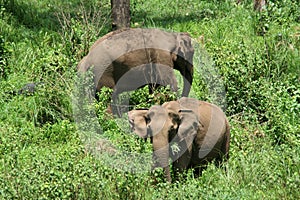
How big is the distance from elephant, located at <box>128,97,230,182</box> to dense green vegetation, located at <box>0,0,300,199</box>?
0.15 metres

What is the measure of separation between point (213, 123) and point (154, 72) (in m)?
1.46

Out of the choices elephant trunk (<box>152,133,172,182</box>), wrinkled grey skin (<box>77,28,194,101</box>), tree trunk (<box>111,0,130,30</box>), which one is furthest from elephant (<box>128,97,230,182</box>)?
tree trunk (<box>111,0,130,30</box>)

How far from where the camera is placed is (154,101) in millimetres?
7879

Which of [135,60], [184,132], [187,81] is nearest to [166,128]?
[184,132]

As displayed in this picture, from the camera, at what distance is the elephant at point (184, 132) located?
6.19m

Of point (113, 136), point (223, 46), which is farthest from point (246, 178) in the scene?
point (223, 46)

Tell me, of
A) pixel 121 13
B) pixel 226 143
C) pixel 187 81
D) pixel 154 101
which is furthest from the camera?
pixel 121 13

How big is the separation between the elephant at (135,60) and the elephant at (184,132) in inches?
49.7

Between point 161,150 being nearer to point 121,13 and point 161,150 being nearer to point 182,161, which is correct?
point 182,161

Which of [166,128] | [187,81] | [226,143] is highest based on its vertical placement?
[166,128]

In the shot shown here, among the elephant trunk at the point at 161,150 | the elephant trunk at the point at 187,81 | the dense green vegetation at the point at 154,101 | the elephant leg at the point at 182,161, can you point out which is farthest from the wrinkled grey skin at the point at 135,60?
the elephant trunk at the point at 161,150

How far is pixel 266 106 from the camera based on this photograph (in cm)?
804

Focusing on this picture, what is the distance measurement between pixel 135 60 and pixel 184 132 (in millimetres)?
1811

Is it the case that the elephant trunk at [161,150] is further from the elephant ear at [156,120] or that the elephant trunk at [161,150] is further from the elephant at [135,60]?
the elephant at [135,60]
